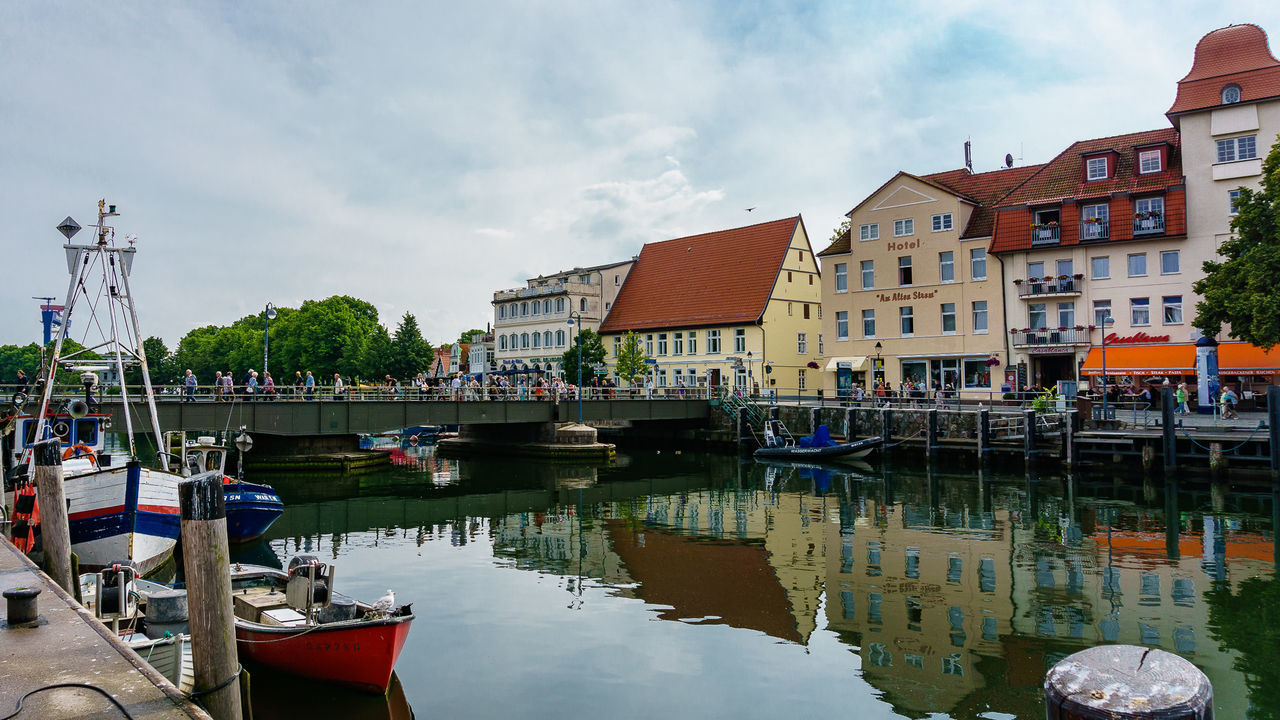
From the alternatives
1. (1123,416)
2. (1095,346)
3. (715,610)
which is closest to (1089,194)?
(1095,346)

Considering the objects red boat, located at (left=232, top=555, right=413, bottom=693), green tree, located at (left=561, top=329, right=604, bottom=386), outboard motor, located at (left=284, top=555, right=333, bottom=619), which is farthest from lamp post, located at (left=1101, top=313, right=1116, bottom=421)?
green tree, located at (left=561, top=329, right=604, bottom=386)

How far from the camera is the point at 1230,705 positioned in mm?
9930

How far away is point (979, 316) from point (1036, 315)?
3.02 metres

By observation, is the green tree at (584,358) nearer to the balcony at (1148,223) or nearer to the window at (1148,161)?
the balcony at (1148,223)

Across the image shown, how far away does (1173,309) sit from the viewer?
135 ft

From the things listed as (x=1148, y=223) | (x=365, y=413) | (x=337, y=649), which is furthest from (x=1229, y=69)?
(x=337, y=649)

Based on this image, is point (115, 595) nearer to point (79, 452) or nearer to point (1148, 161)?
point (79, 452)

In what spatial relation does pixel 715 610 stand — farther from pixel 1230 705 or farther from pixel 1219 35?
pixel 1219 35

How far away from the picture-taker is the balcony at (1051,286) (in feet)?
142

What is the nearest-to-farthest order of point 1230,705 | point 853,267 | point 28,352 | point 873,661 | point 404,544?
point 1230,705 < point 873,661 < point 404,544 < point 853,267 < point 28,352

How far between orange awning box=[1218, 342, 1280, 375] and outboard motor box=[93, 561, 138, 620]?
134 feet

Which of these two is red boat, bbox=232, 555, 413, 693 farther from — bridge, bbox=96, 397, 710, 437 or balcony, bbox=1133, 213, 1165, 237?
balcony, bbox=1133, 213, 1165, 237

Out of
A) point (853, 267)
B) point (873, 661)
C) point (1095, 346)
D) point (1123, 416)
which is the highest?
point (853, 267)

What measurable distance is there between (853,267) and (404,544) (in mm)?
37657
